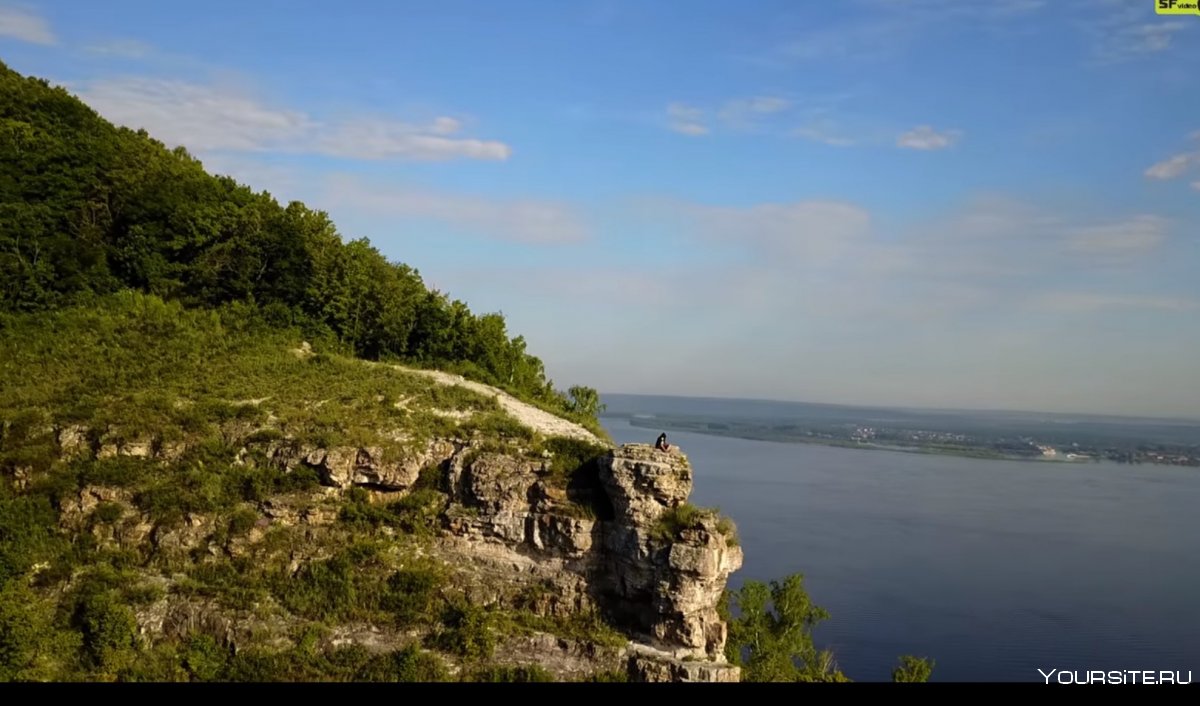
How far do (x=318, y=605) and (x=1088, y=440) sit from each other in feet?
548

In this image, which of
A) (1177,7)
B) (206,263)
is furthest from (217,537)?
(1177,7)

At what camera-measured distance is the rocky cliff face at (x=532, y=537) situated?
1606 centimetres

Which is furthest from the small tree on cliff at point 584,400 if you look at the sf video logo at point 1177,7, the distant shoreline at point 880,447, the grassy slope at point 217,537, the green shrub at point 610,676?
the distant shoreline at point 880,447

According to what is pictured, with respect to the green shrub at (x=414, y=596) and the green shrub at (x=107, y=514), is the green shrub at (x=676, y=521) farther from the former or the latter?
the green shrub at (x=107, y=514)

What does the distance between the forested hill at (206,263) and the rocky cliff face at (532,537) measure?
24.8ft

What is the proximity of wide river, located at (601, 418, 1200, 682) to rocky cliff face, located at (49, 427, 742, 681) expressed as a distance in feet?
59.7

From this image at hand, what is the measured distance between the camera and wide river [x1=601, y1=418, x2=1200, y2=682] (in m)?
34.6

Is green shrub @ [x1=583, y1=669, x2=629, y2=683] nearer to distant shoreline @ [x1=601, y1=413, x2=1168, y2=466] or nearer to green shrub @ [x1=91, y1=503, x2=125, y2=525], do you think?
green shrub @ [x1=91, y1=503, x2=125, y2=525]

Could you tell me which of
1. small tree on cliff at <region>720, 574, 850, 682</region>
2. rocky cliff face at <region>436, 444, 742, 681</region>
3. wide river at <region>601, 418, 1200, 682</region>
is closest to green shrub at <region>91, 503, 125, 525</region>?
rocky cliff face at <region>436, 444, 742, 681</region>

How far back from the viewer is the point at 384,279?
95.6ft

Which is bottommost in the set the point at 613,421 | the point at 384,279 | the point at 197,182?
the point at 613,421

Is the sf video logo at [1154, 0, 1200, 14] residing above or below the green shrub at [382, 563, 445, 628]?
above
